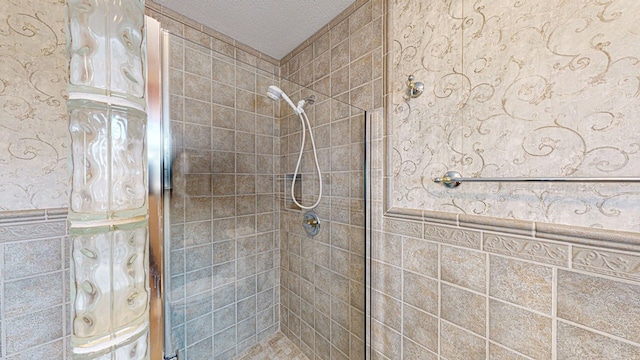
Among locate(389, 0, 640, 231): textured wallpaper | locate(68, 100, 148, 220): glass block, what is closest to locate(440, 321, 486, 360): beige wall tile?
locate(389, 0, 640, 231): textured wallpaper

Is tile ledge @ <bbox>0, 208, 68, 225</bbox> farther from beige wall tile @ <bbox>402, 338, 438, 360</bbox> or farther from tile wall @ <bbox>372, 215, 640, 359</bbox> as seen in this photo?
beige wall tile @ <bbox>402, 338, 438, 360</bbox>

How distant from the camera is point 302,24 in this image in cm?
132

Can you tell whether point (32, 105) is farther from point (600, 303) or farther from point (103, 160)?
point (600, 303)

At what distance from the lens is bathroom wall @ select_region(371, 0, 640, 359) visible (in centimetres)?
54

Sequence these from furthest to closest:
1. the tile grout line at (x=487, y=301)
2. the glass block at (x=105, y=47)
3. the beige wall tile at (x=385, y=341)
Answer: the beige wall tile at (x=385, y=341), the tile grout line at (x=487, y=301), the glass block at (x=105, y=47)

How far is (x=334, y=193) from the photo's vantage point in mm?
1226

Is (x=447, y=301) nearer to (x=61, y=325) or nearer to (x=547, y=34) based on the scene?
(x=547, y=34)

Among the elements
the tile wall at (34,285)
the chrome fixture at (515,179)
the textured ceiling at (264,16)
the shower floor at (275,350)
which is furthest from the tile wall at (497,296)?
the tile wall at (34,285)

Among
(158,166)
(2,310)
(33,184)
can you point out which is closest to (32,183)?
(33,184)

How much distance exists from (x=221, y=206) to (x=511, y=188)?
1.24m

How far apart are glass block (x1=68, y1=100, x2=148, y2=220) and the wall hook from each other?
895 mm

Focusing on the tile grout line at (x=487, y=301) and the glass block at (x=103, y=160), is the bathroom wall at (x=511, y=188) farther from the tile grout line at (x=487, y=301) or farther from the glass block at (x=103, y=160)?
the glass block at (x=103, y=160)

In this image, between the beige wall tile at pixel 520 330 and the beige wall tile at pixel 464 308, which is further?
the beige wall tile at pixel 464 308

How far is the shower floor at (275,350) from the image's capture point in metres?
1.34
